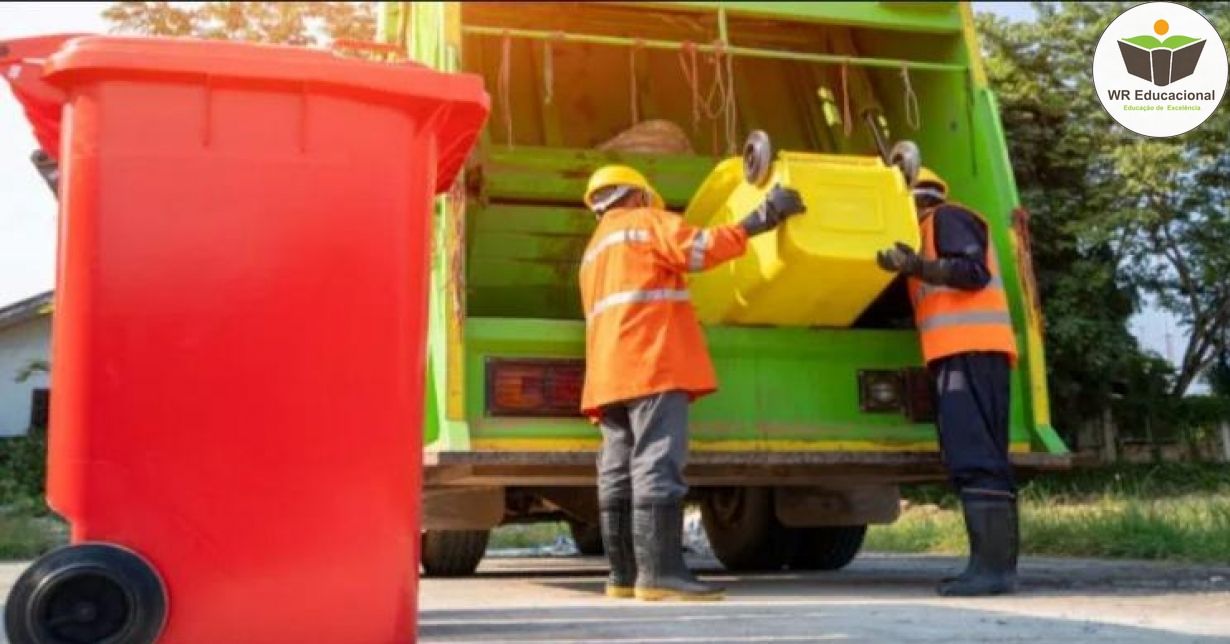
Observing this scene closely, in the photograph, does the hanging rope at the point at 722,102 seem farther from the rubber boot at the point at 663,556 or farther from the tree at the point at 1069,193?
the tree at the point at 1069,193

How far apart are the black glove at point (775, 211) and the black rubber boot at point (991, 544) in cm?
114

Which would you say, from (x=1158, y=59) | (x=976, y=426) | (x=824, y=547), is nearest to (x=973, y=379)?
(x=976, y=426)

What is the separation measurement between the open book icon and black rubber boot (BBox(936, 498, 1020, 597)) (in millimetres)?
2305

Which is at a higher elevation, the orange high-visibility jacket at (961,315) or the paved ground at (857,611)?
the orange high-visibility jacket at (961,315)

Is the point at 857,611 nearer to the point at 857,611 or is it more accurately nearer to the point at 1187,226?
the point at 857,611

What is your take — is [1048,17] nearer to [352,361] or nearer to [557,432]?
[557,432]

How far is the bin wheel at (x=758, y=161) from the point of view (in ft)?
13.7

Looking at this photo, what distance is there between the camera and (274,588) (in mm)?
2328

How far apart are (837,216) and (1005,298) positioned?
0.79m

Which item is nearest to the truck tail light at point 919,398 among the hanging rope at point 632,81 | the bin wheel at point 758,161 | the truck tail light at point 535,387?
Answer: the bin wheel at point 758,161

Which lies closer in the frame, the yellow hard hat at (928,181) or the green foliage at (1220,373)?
the yellow hard hat at (928,181)

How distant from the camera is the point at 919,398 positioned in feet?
14.9

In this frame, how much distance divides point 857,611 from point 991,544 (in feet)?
2.88

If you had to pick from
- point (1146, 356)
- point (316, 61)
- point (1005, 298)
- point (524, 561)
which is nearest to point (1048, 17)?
point (1146, 356)
